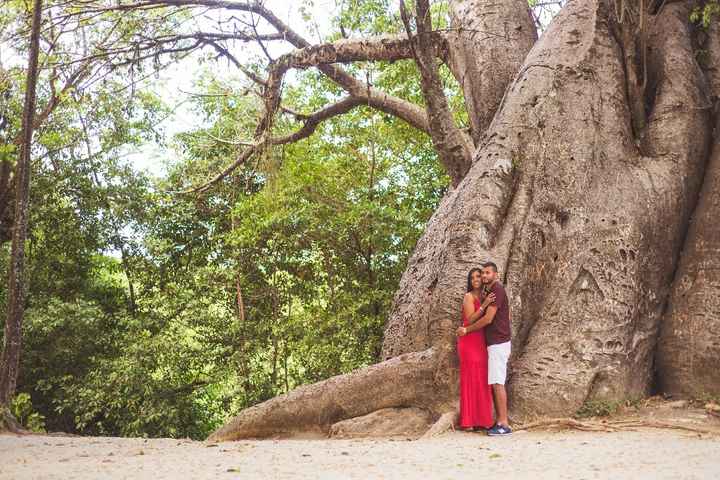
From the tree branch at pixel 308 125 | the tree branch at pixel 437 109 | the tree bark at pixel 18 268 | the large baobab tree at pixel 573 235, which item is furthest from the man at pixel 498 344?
Result: the tree branch at pixel 308 125

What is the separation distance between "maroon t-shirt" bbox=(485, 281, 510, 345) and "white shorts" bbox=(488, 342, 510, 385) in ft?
0.14

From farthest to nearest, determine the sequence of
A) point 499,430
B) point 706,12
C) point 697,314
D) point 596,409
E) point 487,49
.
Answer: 1. point 487,49
2. point 706,12
3. point 697,314
4. point 596,409
5. point 499,430

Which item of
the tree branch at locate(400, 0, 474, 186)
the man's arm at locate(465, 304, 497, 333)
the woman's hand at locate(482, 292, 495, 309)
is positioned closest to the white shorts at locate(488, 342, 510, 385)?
the man's arm at locate(465, 304, 497, 333)

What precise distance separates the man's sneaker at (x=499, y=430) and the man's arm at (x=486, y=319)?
0.77 m

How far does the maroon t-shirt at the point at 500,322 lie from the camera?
19.8 ft

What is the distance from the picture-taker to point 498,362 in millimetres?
6051

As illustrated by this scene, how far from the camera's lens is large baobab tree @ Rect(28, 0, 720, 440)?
641cm

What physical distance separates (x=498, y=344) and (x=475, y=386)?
38cm

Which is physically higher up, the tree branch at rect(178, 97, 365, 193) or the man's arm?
the tree branch at rect(178, 97, 365, 193)

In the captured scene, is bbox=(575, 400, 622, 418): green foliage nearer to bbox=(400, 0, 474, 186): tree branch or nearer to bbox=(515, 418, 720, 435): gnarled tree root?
bbox=(515, 418, 720, 435): gnarled tree root

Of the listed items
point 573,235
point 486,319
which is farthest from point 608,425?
point 573,235

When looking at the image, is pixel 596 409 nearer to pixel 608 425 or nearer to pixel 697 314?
pixel 608 425

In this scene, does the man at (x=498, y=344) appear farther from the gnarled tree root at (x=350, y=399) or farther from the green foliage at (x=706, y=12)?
the green foliage at (x=706, y=12)

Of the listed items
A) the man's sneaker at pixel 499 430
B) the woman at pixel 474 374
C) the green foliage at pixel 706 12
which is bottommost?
the man's sneaker at pixel 499 430
